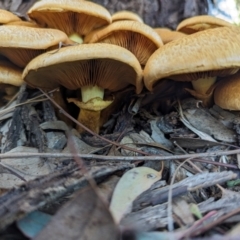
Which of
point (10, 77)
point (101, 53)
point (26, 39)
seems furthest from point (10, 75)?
point (101, 53)

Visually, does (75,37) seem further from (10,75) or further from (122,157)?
(122,157)

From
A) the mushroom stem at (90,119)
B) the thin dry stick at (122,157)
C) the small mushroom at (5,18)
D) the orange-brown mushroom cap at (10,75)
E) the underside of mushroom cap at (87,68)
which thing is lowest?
the mushroom stem at (90,119)

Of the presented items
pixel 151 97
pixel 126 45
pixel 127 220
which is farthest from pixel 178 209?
pixel 126 45

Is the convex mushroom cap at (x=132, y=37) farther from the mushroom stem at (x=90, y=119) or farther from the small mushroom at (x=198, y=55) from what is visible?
the mushroom stem at (x=90, y=119)

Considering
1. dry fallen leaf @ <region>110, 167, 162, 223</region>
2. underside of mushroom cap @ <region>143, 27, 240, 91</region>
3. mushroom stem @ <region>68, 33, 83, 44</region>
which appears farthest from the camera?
mushroom stem @ <region>68, 33, 83, 44</region>

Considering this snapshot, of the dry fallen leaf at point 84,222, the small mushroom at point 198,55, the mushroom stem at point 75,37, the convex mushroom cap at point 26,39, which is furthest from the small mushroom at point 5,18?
the dry fallen leaf at point 84,222

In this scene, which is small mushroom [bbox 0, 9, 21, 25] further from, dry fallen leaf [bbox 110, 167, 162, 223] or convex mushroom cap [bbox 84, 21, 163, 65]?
dry fallen leaf [bbox 110, 167, 162, 223]

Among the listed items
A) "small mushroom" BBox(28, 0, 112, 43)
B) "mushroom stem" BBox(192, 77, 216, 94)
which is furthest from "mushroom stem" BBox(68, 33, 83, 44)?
"mushroom stem" BBox(192, 77, 216, 94)
